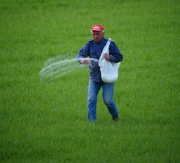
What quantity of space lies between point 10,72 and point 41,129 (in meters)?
3.91

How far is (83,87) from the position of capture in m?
11.1

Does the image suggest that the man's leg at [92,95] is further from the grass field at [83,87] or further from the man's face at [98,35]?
the man's face at [98,35]

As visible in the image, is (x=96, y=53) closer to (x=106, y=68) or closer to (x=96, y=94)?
(x=106, y=68)

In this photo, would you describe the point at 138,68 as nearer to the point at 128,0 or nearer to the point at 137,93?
the point at 137,93

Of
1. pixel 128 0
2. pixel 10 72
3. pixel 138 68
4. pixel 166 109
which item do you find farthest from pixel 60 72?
pixel 128 0

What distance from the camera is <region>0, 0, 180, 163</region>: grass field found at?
768cm

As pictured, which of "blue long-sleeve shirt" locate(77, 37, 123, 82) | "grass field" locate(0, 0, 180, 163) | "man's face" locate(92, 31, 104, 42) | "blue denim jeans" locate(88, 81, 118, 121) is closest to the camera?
"grass field" locate(0, 0, 180, 163)

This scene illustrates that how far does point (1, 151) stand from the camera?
7625mm

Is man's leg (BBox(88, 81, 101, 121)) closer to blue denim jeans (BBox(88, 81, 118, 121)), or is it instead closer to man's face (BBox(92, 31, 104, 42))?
blue denim jeans (BBox(88, 81, 118, 121))

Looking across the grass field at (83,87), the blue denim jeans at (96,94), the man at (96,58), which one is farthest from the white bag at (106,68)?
the grass field at (83,87)

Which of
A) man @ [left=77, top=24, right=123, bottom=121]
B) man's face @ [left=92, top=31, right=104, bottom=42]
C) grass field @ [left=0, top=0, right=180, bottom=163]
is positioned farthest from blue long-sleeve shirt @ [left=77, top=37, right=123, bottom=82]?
grass field @ [left=0, top=0, right=180, bottom=163]

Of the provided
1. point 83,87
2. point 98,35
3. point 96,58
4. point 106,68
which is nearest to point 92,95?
point 106,68

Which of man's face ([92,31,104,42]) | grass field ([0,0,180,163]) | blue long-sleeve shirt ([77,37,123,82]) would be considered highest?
man's face ([92,31,104,42])

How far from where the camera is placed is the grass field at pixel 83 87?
768 cm
